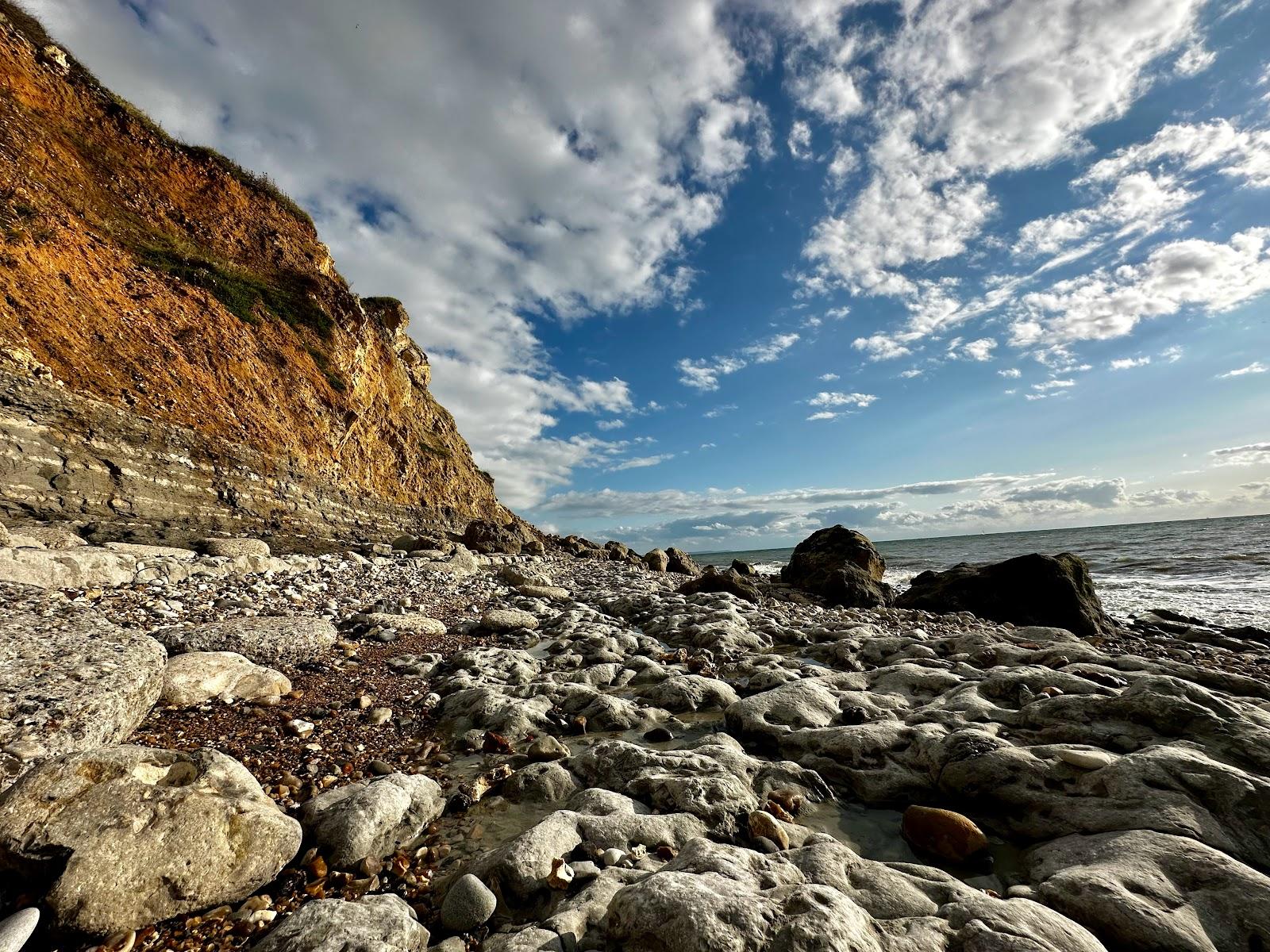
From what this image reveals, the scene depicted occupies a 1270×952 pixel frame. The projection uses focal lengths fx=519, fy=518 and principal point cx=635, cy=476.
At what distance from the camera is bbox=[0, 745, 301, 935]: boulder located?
8.97ft

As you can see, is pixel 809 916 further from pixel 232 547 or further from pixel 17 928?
pixel 232 547

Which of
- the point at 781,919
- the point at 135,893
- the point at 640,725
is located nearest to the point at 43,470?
the point at 135,893

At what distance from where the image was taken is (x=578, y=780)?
4.85 meters

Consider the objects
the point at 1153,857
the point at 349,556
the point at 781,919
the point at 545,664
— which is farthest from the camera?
the point at 349,556

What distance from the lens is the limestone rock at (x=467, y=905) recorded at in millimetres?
3006

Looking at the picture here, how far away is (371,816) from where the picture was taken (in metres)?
3.76

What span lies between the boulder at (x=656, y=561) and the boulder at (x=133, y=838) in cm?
2994

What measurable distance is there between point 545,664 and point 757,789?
4.86m

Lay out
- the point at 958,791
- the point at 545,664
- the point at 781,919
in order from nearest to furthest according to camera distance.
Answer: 1. the point at 781,919
2. the point at 958,791
3. the point at 545,664

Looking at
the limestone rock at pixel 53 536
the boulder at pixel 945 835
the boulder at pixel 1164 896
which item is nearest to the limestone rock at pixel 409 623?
the limestone rock at pixel 53 536

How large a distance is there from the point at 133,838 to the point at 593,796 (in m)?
2.84

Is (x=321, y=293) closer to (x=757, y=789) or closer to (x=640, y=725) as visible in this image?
(x=640, y=725)

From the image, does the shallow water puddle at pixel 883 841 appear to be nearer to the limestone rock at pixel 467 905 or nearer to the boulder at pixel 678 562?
the limestone rock at pixel 467 905

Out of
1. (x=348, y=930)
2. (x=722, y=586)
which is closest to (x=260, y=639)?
Result: (x=348, y=930)
